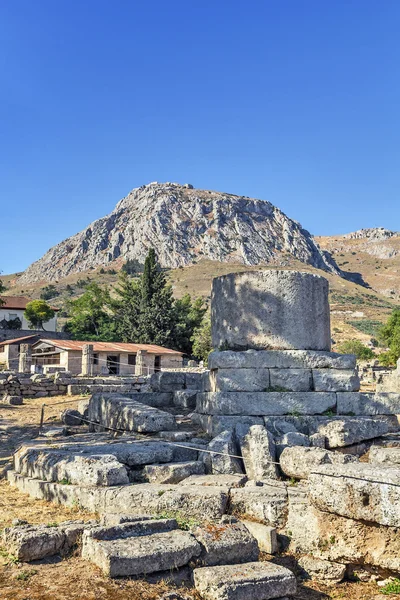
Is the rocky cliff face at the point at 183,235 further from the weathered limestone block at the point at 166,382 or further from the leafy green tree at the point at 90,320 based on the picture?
the weathered limestone block at the point at 166,382

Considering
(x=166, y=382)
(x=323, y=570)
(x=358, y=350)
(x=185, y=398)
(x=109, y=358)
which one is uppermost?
(x=358, y=350)

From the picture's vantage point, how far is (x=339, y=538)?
16.2ft

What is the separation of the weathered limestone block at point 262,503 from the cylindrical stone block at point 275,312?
12.7 feet

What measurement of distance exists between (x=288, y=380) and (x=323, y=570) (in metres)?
4.48

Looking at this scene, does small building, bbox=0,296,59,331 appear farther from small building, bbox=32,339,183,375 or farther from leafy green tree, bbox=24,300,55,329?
small building, bbox=32,339,183,375

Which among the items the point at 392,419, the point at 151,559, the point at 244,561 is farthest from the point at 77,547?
the point at 392,419

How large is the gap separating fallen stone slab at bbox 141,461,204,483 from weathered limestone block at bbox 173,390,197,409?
462 centimetres

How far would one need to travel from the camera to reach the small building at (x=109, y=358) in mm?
32116

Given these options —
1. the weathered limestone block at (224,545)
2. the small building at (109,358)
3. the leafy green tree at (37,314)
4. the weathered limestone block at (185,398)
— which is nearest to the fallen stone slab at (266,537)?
the weathered limestone block at (224,545)

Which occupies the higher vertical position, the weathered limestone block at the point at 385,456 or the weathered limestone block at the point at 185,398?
the weathered limestone block at the point at 185,398

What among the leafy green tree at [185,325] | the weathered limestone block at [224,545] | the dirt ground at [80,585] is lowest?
the dirt ground at [80,585]

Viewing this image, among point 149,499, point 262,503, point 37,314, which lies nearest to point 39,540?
point 149,499

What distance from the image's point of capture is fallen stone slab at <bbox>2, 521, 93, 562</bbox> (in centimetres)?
462

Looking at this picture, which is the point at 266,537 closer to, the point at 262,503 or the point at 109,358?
the point at 262,503
